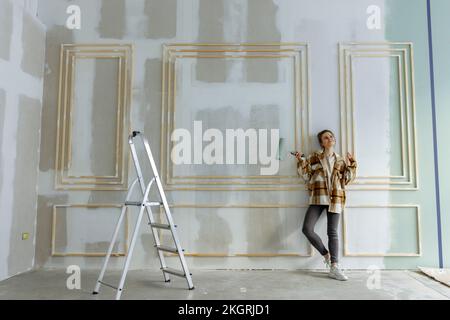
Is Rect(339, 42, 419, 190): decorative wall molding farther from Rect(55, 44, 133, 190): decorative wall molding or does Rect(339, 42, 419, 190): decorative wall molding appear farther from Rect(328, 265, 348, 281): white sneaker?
Rect(55, 44, 133, 190): decorative wall molding

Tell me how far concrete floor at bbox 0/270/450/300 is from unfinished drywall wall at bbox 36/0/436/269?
0.68 feet

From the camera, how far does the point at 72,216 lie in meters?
3.97

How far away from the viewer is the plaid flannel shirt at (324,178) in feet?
12.2

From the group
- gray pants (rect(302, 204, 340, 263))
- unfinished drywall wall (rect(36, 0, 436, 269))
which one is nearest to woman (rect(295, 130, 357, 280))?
gray pants (rect(302, 204, 340, 263))

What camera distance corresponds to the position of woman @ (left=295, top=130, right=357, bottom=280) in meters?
3.71

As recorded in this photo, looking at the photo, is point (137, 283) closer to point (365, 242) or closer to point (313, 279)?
point (313, 279)

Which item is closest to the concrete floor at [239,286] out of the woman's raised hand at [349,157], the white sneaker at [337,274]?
the white sneaker at [337,274]

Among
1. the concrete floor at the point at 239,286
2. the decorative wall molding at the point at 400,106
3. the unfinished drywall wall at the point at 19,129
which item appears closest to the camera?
the concrete floor at the point at 239,286

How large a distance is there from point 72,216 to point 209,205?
129 centimetres

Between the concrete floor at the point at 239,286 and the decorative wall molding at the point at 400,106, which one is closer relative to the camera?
the concrete floor at the point at 239,286

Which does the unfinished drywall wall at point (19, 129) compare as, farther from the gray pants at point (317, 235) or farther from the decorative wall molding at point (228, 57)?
the gray pants at point (317, 235)

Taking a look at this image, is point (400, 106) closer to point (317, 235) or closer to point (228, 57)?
point (317, 235)

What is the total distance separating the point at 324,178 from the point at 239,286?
4.03 feet

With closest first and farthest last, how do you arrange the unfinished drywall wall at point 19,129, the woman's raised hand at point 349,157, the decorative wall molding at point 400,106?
the unfinished drywall wall at point 19,129 → the woman's raised hand at point 349,157 → the decorative wall molding at point 400,106
